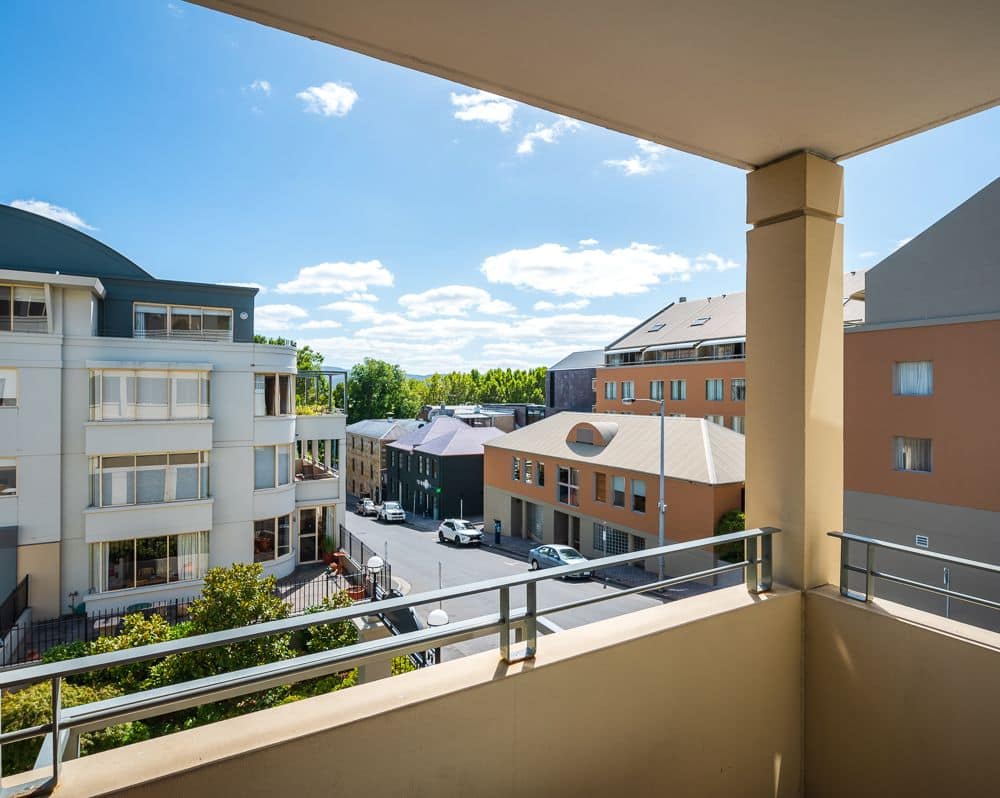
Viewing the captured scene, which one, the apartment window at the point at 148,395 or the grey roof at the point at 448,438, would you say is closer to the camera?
the apartment window at the point at 148,395

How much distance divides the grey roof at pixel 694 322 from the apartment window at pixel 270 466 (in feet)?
52.2

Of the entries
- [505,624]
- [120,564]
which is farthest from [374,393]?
[505,624]

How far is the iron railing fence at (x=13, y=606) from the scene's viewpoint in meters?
7.57

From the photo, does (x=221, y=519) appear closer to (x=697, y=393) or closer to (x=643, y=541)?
(x=643, y=541)

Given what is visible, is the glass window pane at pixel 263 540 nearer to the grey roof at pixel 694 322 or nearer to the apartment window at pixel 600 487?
the apartment window at pixel 600 487

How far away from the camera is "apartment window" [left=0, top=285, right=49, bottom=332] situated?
792cm

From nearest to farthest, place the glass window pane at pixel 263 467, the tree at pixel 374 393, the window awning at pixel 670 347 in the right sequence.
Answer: the glass window pane at pixel 263 467 < the window awning at pixel 670 347 < the tree at pixel 374 393

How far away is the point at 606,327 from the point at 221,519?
51961 mm

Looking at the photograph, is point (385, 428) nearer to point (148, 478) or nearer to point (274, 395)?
point (274, 395)

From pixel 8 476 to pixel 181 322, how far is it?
11.7 feet

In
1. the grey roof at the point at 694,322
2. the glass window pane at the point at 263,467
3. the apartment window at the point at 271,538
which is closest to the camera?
the glass window pane at the point at 263,467

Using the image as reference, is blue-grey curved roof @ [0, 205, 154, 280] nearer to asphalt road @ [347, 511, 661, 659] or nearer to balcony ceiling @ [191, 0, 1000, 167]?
asphalt road @ [347, 511, 661, 659]

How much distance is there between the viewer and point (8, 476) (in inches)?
318

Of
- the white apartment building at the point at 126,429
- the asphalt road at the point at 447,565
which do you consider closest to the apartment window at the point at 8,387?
the white apartment building at the point at 126,429
